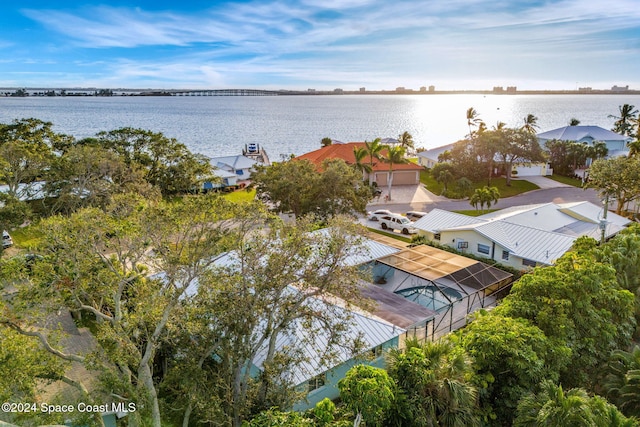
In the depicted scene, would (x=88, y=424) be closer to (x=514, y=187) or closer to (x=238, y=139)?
(x=514, y=187)

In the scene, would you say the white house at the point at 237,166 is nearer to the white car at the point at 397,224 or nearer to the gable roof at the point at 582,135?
the white car at the point at 397,224

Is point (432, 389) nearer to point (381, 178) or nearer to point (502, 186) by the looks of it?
point (381, 178)

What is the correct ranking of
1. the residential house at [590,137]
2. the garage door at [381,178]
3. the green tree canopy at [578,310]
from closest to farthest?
the green tree canopy at [578,310], the garage door at [381,178], the residential house at [590,137]

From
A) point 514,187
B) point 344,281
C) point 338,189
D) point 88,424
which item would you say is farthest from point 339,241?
point 514,187

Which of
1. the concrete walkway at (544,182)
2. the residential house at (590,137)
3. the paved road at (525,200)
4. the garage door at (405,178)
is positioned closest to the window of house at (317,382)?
the paved road at (525,200)

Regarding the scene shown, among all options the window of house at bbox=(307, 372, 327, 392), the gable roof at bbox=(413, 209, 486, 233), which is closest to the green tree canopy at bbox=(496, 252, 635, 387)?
the window of house at bbox=(307, 372, 327, 392)

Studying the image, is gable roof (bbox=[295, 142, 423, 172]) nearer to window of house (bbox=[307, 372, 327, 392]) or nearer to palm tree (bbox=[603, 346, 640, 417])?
window of house (bbox=[307, 372, 327, 392])
